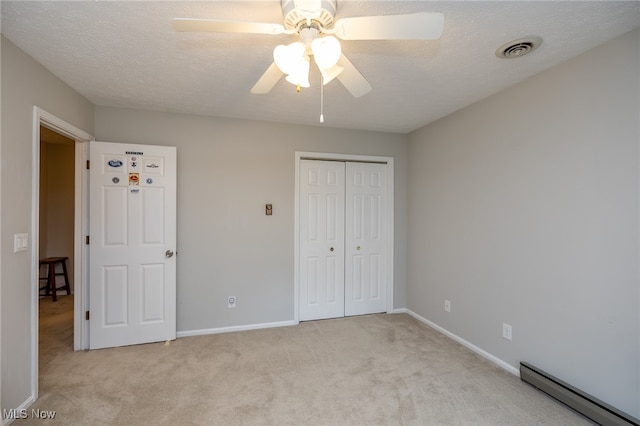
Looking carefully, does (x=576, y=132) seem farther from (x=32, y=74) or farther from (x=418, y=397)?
(x=32, y=74)

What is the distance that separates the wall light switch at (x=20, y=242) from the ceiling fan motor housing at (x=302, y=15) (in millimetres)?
2218

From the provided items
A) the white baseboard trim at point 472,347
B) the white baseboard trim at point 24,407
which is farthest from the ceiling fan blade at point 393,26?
the white baseboard trim at point 24,407

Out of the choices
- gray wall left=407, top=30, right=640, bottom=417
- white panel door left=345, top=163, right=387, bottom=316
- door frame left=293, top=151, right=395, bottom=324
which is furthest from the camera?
white panel door left=345, top=163, right=387, bottom=316

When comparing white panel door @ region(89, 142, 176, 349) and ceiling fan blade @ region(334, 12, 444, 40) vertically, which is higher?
ceiling fan blade @ region(334, 12, 444, 40)

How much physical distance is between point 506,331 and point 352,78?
98.1 inches

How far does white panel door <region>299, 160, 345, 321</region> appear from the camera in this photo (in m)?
3.67

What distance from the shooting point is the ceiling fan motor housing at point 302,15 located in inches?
54.9

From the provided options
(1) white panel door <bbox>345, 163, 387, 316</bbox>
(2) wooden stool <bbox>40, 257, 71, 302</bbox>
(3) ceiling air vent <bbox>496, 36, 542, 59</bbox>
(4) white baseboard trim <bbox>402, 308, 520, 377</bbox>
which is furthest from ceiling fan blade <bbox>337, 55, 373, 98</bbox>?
(2) wooden stool <bbox>40, 257, 71, 302</bbox>

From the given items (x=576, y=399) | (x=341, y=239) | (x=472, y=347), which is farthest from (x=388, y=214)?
(x=576, y=399)

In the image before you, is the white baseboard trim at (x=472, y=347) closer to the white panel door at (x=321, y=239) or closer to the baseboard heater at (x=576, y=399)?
the baseboard heater at (x=576, y=399)

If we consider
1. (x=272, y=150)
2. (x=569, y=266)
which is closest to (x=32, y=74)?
(x=272, y=150)

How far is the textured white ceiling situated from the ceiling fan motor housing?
127mm

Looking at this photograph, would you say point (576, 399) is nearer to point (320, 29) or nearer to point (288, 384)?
point (288, 384)

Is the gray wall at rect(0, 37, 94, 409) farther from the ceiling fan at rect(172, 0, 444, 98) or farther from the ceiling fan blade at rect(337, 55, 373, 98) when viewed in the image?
the ceiling fan blade at rect(337, 55, 373, 98)
